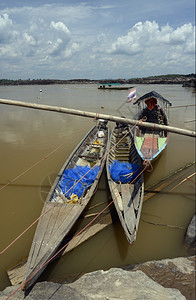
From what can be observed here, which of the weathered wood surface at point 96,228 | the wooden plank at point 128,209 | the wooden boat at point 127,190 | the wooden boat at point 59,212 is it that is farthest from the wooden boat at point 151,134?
the wooden boat at point 59,212

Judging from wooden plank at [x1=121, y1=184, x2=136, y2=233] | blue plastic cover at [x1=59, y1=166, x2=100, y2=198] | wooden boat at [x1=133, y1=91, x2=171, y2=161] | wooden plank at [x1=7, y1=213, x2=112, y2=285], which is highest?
wooden boat at [x1=133, y1=91, x2=171, y2=161]

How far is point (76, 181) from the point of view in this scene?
310 inches

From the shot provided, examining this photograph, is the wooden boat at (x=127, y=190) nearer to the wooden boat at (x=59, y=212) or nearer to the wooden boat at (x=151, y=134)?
the wooden boat at (x=151, y=134)

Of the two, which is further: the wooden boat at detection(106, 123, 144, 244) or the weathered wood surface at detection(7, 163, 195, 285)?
the wooden boat at detection(106, 123, 144, 244)

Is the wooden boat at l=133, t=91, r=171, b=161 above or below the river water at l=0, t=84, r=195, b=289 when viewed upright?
above

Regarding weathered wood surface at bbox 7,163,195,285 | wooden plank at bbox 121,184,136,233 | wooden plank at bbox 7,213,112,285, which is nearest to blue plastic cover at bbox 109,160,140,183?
wooden plank at bbox 121,184,136,233

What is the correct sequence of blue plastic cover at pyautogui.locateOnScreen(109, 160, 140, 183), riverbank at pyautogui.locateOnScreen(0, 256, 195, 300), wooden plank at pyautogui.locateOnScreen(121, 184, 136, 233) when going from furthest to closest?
blue plastic cover at pyautogui.locateOnScreen(109, 160, 140, 183), wooden plank at pyautogui.locateOnScreen(121, 184, 136, 233), riverbank at pyautogui.locateOnScreen(0, 256, 195, 300)

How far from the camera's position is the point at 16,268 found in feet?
16.3

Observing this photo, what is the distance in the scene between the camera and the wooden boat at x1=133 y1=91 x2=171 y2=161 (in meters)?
9.76

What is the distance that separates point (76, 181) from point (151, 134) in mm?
7305

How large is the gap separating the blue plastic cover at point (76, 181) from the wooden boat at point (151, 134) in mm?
2566

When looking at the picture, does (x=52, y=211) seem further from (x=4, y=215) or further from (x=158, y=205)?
(x=158, y=205)

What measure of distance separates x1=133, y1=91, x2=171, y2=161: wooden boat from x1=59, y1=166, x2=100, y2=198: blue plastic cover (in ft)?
8.42

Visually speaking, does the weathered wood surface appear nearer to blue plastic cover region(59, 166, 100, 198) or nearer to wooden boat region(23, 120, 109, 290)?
wooden boat region(23, 120, 109, 290)
